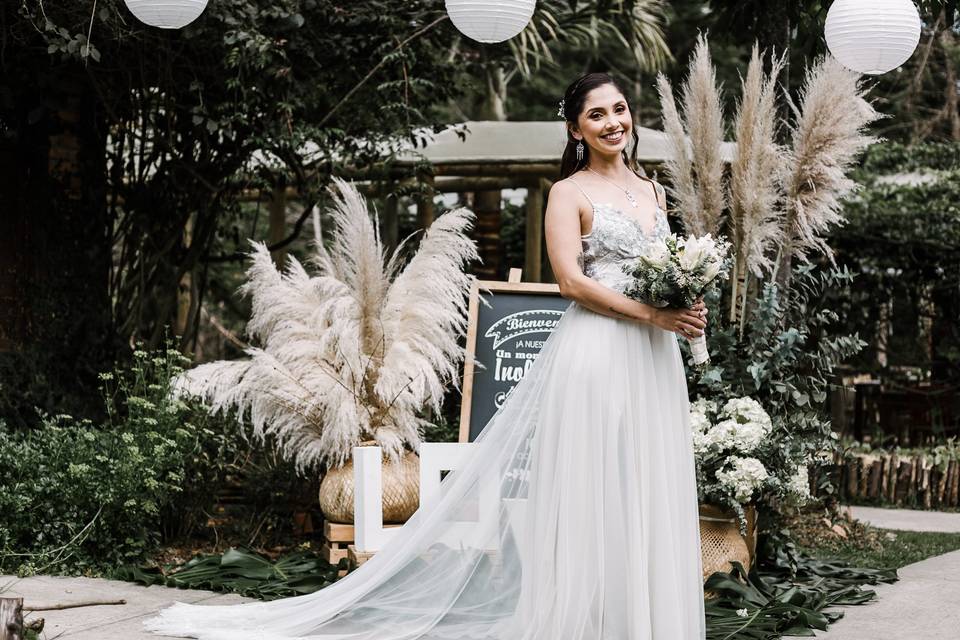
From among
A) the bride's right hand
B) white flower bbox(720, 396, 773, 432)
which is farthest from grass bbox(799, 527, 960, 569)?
the bride's right hand

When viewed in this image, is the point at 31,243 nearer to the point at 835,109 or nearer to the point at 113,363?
the point at 113,363

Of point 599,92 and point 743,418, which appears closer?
point 599,92

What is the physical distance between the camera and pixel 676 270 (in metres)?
2.82

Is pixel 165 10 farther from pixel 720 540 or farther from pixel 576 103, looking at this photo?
pixel 720 540

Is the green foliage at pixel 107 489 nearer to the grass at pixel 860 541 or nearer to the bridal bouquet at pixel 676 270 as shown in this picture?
the bridal bouquet at pixel 676 270

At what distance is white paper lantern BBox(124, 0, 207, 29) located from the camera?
433cm

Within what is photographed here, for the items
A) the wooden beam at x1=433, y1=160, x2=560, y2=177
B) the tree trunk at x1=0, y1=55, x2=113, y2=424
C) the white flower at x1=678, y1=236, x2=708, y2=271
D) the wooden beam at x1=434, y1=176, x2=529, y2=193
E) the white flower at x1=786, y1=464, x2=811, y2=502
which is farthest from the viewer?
the wooden beam at x1=434, y1=176, x2=529, y2=193

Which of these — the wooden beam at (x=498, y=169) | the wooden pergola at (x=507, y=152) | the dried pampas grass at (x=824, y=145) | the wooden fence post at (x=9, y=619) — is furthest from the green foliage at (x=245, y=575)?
the wooden beam at (x=498, y=169)

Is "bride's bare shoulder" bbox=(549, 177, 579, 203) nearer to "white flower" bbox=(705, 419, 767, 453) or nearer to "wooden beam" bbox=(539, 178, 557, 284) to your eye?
"white flower" bbox=(705, 419, 767, 453)

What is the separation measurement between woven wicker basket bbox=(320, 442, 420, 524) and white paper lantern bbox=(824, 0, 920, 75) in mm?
2539

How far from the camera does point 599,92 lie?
308 cm

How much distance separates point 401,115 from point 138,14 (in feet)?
7.00

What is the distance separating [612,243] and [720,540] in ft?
5.72

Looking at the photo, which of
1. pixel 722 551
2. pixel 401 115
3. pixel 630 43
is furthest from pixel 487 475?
pixel 630 43
